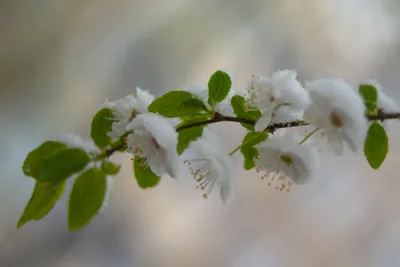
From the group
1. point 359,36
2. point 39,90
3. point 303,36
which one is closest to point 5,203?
point 39,90

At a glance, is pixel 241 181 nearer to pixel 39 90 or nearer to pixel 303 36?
pixel 303 36

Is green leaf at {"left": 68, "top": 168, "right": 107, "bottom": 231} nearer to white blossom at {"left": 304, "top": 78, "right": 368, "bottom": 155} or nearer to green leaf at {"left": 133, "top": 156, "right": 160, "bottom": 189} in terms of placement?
green leaf at {"left": 133, "top": 156, "right": 160, "bottom": 189}

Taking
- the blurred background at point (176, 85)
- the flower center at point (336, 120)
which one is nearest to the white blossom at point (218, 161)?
the flower center at point (336, 120)

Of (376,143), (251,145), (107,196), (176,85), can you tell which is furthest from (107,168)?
(176,85)

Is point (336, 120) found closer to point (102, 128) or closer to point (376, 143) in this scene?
point (376, 143)

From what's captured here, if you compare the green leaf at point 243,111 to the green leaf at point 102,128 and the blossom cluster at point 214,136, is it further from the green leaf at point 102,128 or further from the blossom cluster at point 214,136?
the green leaf at point 102,128
